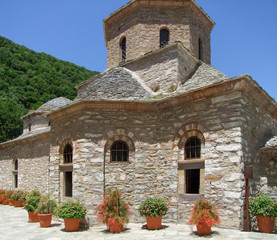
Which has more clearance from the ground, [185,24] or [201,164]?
[185,24]

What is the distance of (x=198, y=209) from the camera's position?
7668 millimetres

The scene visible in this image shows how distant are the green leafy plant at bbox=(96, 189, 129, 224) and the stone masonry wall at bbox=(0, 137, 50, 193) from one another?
309 inches

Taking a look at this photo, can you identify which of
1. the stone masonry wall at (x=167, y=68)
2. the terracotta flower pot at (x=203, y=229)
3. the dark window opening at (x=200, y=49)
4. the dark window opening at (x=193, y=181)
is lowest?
the terracotta flower pot at (x=203, y=229)

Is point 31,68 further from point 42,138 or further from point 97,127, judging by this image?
point 97,127

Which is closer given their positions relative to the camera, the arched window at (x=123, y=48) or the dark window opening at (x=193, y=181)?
the dark window opening at (x=193, y=181)

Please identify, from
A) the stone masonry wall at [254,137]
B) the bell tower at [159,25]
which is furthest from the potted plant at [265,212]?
the bell tower at [159,25]

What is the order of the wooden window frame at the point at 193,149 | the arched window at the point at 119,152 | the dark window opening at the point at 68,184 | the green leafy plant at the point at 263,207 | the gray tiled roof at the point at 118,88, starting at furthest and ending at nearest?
the dark window opening at the point at 68,184, the gray tiled roof at the point at 118,88, the arched window at the point at 119,152, the wooden window frame at the point at 193,149, the green leafy plant at the point at 263,207

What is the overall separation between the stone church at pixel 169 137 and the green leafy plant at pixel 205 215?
0.54 m

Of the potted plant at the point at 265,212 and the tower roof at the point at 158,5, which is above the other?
the tower roof at the point at 158,5

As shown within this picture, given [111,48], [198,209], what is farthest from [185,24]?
[198,209]

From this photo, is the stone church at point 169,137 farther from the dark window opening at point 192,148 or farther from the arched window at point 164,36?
the arched window at point 164,36

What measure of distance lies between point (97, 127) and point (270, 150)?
230 inches

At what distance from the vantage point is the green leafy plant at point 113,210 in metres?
8.14

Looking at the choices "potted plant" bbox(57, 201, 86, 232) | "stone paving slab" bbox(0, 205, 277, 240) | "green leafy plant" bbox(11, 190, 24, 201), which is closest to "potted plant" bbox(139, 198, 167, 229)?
"stone paving slab" bbox(0, 205, 277, 240)
